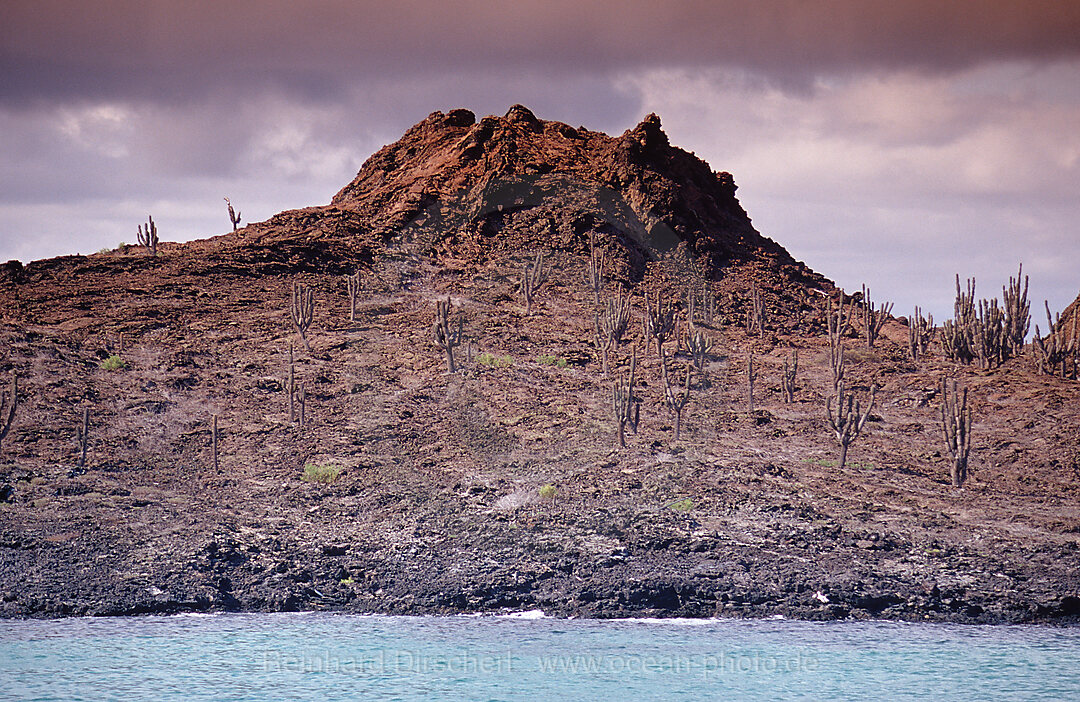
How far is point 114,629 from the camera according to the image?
18.2 m

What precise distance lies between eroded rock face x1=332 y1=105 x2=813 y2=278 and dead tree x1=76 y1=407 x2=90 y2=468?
63.1 feet

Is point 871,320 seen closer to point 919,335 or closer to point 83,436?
point 919,335

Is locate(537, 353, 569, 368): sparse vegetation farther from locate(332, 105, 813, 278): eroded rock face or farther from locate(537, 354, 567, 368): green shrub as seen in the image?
locate(332, 105, 813, 278): eroded rock face

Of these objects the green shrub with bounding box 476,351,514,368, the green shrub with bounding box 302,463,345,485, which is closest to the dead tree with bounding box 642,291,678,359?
the green shrub with bounding box 476,351,514,368

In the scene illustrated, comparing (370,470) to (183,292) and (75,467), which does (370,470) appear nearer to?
(75,467)

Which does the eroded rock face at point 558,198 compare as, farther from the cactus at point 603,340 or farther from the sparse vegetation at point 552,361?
the sparse vegetation at point 552,361

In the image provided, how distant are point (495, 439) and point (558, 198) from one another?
21.4m

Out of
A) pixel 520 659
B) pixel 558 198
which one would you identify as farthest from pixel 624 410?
pixel 558 198

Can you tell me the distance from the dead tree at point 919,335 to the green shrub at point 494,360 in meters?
13.9

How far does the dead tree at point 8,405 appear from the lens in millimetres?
25359

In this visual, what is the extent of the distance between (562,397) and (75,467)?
1333cm

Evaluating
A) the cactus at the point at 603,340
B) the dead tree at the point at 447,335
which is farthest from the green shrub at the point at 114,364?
the cactus at the point at 603,340

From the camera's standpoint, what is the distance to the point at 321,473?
2570 cm

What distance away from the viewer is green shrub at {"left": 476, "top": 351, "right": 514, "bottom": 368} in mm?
32625
